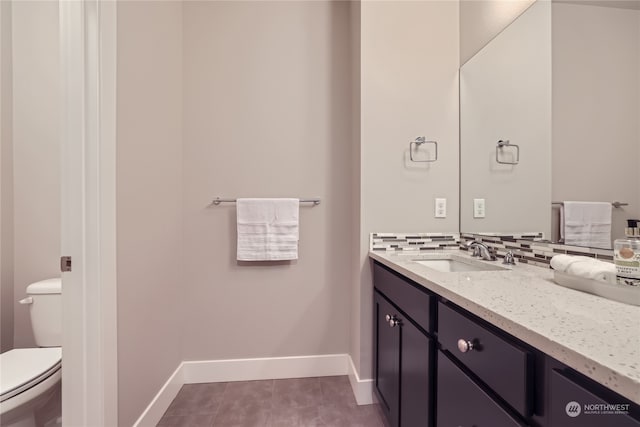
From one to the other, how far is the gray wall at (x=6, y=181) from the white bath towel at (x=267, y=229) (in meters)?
1.30

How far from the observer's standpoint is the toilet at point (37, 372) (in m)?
1.04

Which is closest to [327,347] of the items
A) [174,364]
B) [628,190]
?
[174,364]

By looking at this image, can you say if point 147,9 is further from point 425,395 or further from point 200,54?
point 425,395

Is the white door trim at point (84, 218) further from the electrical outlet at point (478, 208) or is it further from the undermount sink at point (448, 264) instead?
the electrical outlet at point (478, 208)

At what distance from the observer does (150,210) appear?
1.42 metres

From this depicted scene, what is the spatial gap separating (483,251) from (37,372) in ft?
6.94

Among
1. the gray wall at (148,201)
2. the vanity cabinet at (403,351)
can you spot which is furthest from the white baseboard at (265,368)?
the vanity cabinet at (403,351)

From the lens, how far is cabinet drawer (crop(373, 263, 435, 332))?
953 mm

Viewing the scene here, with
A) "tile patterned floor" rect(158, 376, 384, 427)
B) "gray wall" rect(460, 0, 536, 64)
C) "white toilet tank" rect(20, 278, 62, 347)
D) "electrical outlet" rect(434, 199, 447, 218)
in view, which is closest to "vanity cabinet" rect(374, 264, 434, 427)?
"tile patterned floor" rect(158, 376, 384, 427)

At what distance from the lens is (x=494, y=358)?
636 mm

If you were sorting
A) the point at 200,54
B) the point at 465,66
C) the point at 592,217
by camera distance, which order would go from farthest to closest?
the point at 200,54 < the point at 465,66 < the point at 592,217

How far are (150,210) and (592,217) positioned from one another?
1957 mm

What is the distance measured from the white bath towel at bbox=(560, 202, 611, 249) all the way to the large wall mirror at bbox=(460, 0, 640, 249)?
0.03 meters

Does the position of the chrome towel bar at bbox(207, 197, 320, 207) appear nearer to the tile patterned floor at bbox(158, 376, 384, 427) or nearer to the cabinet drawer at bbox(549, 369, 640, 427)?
the tile patterned floor at bbox(158, 376, 384, 427)
